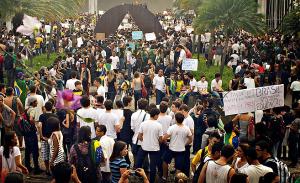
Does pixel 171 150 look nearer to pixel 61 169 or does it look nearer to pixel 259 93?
pixel 259 93

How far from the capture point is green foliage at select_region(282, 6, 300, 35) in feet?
59.4

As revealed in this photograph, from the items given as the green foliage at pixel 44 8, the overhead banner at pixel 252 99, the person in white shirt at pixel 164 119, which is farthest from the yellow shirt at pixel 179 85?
the person in white shirt at pixel 164 119

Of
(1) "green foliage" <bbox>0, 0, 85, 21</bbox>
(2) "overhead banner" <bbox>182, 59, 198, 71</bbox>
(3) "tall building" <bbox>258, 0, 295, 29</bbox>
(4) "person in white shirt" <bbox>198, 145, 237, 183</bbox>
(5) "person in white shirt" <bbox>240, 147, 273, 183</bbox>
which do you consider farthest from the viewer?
(3) "tall building" <bbox>258, 0, 295, 29</bbox>

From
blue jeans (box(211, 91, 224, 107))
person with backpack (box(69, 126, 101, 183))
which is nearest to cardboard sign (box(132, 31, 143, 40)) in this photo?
blue jeans (box(211, 91, 224, 107))

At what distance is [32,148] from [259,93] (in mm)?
4520

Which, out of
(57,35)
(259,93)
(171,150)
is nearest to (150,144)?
(171,150)

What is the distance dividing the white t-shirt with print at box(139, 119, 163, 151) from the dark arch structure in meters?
16.9

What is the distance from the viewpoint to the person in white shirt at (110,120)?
9508 millimetres

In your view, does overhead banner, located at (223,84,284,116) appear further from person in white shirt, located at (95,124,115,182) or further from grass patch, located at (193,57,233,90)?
grass patch, located at (193,57,233,90)

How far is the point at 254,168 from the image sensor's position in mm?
6715

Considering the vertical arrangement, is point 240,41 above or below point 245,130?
above

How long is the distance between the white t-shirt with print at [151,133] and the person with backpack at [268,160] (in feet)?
7.46

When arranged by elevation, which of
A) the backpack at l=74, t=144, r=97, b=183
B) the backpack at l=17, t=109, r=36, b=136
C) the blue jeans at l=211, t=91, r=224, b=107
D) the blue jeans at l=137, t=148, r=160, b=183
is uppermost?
the blue jeans at l=211, t=91, r=224, b=107

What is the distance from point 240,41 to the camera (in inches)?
1055
